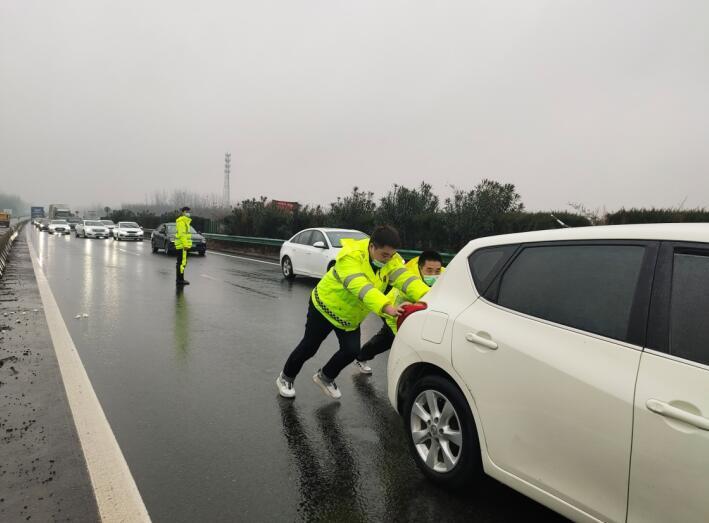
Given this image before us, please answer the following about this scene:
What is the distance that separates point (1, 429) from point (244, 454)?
185cm

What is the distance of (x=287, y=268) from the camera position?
14625 millimetres

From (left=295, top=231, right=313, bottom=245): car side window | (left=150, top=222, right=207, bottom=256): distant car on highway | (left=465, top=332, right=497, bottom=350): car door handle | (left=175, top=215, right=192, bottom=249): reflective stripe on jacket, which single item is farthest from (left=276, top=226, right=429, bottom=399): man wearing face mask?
(left=150, top=222, right=207, bottom=256): distant car on highway

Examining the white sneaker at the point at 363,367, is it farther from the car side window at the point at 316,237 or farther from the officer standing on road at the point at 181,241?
the officer standing on road at the point at 181,241

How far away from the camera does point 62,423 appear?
12.8ft

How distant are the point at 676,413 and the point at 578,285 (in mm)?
764

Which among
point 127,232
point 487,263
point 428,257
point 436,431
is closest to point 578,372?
point 487,263

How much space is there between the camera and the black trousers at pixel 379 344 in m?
5.39

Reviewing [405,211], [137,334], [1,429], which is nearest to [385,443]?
[1,429]

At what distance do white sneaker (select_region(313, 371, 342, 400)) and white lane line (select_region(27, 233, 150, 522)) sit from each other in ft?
5.82

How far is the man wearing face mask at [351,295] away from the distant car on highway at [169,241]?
1952cm

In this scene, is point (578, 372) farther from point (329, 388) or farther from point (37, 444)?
point (37, 444)

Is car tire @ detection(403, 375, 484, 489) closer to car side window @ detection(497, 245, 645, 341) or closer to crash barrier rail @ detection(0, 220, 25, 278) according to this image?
car side window @ detection(497, 245, 645, 341)

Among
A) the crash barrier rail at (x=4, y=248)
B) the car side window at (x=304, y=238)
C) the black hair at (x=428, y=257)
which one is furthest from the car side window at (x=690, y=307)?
the crash barrier rail at (x=4, y=248)

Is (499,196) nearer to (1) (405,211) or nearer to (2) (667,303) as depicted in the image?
(1) (405,211)
